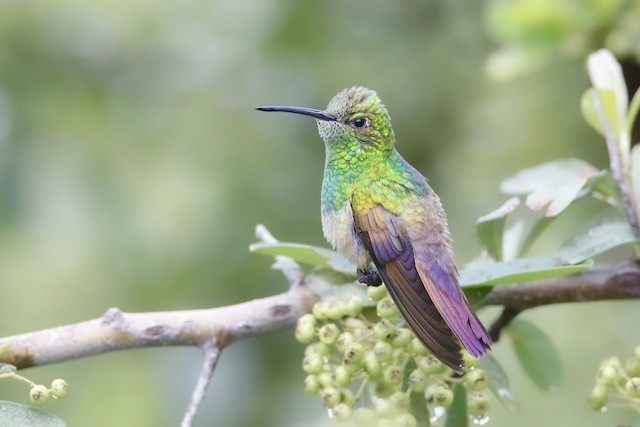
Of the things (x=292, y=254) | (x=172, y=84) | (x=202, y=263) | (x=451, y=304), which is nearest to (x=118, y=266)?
(x=202, y=263)

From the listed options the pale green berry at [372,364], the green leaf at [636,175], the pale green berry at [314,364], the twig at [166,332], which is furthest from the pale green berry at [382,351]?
the green leaf at [636,175]

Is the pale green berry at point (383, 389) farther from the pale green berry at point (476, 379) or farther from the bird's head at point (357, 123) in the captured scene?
the bird's head at point (357, 123)

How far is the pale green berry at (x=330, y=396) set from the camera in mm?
1731

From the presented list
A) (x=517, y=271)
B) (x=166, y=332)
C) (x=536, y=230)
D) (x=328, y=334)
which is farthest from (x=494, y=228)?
(x=166, y=332)

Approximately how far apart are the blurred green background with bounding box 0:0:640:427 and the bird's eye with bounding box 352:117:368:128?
0.87 metres

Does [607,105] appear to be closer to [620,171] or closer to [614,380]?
[620,171]

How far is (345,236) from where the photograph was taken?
1.92 metres

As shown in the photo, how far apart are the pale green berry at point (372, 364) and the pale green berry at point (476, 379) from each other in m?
0.17

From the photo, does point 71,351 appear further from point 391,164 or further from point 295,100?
point 295,100


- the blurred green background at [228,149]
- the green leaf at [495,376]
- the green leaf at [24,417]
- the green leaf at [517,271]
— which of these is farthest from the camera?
the blurred green background at [228,149]

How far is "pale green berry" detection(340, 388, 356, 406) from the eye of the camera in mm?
1757

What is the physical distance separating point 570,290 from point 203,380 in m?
0.75

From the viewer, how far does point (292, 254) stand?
6.23ft

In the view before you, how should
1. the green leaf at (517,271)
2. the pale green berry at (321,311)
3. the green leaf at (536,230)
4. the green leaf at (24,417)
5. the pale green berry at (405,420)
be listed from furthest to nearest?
the green leaf at (536,230)
the pale green berry at (321,311)
the green leaf at (517,271)
the pale green berry at (405,420)
the green leaf at (24,417)
